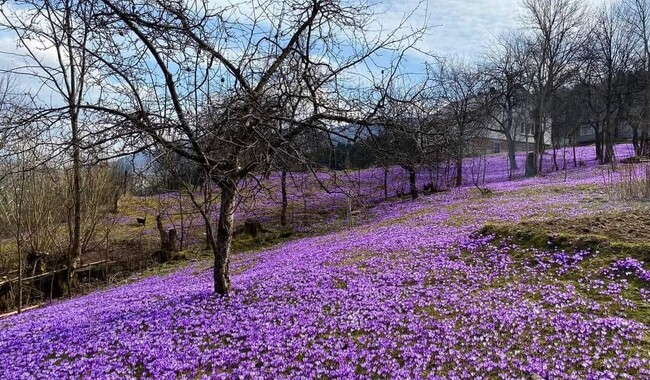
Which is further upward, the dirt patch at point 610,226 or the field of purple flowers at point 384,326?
the dirt patch at point 610,226

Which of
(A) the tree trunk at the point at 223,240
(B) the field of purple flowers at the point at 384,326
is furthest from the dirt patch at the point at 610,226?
(A) the tree trunk at the point at 223,240

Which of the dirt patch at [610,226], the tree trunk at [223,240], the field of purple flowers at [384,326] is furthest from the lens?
the dirt patch at [610,226]

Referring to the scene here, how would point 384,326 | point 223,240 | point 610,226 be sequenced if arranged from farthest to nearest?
point 610,226, point 223,240, point 384,326

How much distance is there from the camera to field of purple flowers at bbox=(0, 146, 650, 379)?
14.9 feet

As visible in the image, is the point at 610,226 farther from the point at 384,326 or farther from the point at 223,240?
the point at 223,240

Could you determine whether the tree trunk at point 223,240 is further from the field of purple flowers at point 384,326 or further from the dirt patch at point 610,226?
the dirt patch at point 610,226

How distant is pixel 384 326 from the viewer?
5508 millimetres

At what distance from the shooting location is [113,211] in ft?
74.2

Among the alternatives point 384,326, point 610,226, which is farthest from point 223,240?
point 610,226

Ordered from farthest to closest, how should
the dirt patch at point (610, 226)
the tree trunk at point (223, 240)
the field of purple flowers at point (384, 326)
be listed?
the dirt patch at point (610, 226) < the tree trunk at point (223, 240) < the field of purple flowers at point (384, 326)

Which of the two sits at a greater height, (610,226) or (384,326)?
(610,226)

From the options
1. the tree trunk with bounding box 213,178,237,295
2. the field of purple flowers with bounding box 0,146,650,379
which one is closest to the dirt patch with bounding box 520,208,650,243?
the field of purple flowers with bounding box 0,146,650,379

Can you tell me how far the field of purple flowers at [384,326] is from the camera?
14.9ft

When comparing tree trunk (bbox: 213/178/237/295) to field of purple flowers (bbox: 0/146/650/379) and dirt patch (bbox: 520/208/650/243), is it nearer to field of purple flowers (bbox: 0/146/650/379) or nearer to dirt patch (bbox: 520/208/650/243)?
field of purple flowers (bbox: 0/146/650/379)
